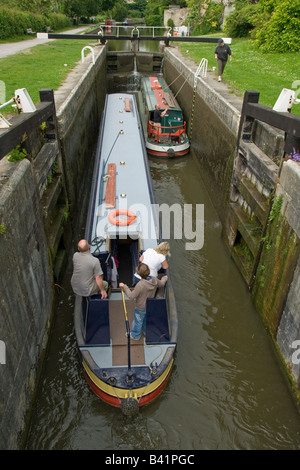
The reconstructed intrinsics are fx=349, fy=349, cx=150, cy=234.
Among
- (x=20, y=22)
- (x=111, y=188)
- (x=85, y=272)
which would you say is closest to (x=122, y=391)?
(x=85, y=272)

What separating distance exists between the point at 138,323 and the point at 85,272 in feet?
4.28

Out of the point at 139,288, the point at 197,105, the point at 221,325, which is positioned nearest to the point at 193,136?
the point at 197,105

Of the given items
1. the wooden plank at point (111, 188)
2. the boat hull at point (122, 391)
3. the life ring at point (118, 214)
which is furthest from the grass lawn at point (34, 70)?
the boat hull at point (122, 391)

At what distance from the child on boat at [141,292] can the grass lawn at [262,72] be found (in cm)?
718

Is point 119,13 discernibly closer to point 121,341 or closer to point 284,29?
point 284,29

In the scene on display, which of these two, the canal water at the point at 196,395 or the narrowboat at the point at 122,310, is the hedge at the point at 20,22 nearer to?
the narrowboat at the point at 122,310

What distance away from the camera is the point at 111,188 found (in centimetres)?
887

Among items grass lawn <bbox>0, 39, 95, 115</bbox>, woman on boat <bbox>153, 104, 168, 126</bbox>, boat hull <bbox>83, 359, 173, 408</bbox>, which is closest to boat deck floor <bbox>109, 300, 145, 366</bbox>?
boat hull <bbox>83, 359, 173, 408</bbox>


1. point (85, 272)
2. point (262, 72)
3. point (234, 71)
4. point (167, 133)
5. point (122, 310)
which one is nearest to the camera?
point (85, 272)

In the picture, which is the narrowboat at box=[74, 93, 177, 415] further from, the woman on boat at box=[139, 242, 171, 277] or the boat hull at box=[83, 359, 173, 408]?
the woman on boat at box=[139, 242, 171, 277]

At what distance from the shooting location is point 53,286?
7.60 m

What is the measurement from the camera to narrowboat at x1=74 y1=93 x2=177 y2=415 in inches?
224
